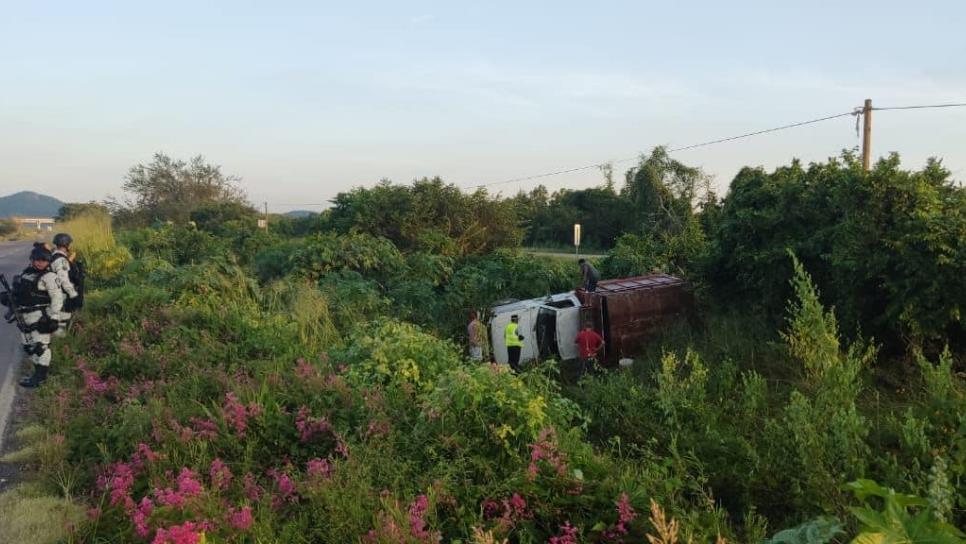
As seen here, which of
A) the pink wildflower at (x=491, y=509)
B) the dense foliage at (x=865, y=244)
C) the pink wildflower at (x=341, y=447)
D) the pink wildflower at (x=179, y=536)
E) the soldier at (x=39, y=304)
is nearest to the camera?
the pink wildflower at (x=179, y=536)

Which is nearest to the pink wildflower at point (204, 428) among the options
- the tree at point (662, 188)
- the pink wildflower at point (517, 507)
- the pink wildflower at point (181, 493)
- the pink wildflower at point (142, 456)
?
the pink wildflower at point (142, 456)

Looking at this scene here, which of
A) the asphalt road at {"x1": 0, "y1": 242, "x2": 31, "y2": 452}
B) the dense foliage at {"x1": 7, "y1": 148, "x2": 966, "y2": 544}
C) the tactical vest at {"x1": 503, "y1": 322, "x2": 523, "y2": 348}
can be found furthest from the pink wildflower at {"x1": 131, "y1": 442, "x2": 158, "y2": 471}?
the tactical vest at {"x1": 503, "y1": 322, "x2": 523, "y2": 348}

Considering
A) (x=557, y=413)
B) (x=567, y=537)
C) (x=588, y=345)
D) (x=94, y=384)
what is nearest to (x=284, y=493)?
(x=567, y=537)

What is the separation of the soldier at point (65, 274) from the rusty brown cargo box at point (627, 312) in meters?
8.09

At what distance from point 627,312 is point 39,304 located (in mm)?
9157

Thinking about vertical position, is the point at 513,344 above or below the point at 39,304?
below

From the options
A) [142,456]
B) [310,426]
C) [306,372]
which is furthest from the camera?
[306,372]

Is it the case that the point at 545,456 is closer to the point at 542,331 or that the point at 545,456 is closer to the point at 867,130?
the point at 542,331

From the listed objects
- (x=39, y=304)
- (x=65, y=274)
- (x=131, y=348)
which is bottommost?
(x=131, y=348)

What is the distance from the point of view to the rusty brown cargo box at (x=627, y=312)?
1142 centimetres

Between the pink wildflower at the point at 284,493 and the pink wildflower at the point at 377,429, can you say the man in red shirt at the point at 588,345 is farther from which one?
the pink wildflower at the point at 284,493

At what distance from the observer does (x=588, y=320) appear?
11.6 m

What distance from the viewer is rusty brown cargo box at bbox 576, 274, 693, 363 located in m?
11.4

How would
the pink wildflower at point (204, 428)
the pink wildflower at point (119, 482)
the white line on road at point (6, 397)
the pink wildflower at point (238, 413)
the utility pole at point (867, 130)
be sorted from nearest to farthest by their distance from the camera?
the pink wildflower at point (119, 482) < the pink wildflower at point (204, 428) < the pink wildflower at point (238, 413) < the white line on road at point (6, 397) < the utility pole at point (867, 130)
